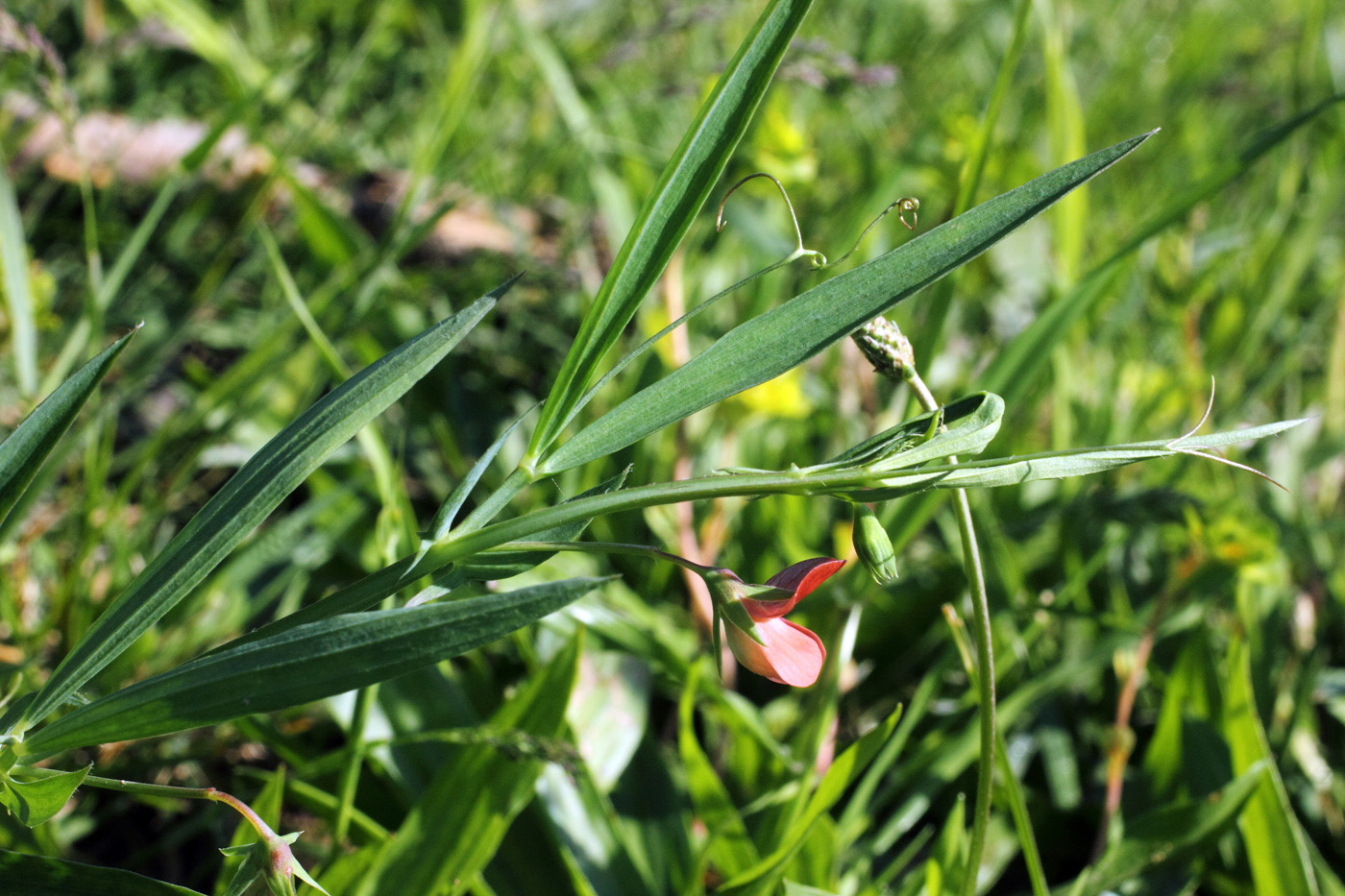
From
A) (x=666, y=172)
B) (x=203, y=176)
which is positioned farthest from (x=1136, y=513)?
(x=203, y=176)

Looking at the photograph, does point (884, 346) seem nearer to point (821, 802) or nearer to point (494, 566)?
point (494, 566)

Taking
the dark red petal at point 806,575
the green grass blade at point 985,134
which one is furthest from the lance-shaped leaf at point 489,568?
the green grass blade at point 985,134

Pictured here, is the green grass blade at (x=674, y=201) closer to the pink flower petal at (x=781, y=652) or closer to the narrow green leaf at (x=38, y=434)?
the pink flower petal at (x=781, y=652)

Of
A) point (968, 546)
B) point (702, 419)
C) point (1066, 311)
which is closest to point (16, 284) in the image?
point (702, 419)

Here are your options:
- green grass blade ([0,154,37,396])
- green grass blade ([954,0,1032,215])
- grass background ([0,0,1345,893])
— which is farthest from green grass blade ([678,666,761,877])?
green grass blade ([0,154,37,396])

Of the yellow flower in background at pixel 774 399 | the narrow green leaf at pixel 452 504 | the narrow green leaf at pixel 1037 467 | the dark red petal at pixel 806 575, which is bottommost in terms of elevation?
the dark red petal at pixel 806 575

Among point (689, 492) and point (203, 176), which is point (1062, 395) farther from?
point (203, 176)
